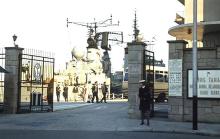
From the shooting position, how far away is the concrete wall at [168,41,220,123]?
2084 cm

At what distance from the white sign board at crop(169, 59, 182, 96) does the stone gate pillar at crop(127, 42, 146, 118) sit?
5.06 feet

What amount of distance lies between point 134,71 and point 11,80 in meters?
6.93

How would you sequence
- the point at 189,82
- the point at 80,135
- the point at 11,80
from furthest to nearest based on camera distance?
the point at 11,80 < the point at 189,82 < the point at 80,135

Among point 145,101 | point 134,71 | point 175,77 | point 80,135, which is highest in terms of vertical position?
point 134,71

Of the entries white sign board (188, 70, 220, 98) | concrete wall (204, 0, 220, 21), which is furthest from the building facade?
concrete wall (204, 0, 220, 21)

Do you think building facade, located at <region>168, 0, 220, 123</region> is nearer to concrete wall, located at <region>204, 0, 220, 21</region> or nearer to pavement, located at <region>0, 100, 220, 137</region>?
pavement, located at <region>0, 100, 220, 137</region>

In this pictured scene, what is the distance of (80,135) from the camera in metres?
15.8

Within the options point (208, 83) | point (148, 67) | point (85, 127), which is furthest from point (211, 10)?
point (85, 127)

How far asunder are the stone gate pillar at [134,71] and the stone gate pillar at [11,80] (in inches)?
252

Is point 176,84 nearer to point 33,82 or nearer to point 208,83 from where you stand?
point 208,83

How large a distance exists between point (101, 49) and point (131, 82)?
53689 mm

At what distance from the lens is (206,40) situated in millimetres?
30469

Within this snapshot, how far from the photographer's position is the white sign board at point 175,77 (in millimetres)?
21562

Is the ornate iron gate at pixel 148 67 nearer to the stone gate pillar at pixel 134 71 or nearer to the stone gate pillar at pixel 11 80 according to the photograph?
the stone gate pillar at pixel 134 71
